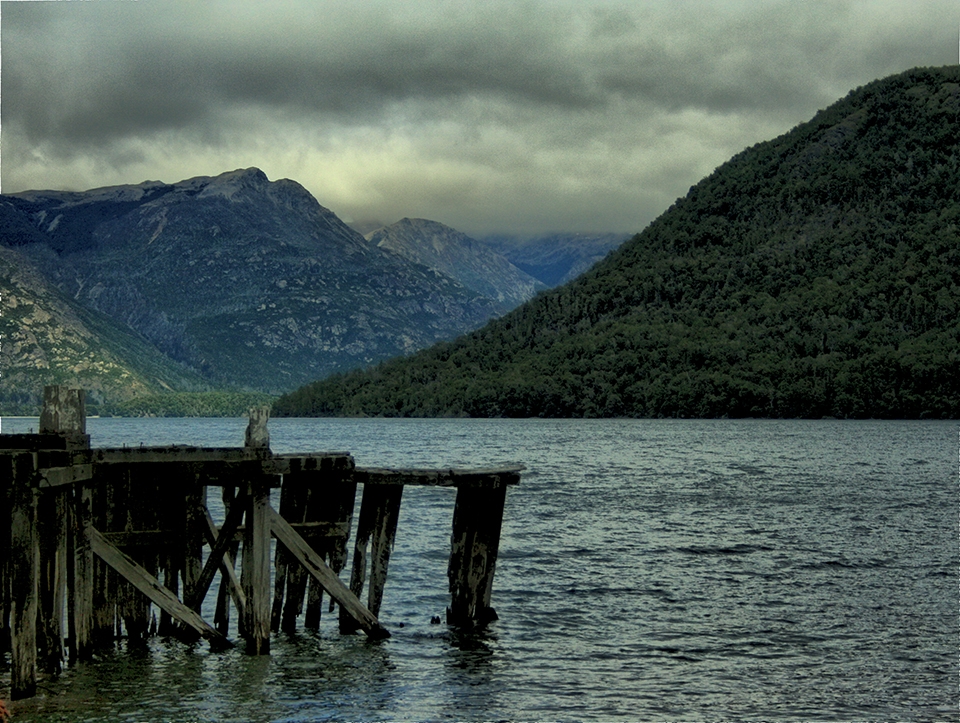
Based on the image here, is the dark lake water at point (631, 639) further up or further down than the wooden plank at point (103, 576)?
further down

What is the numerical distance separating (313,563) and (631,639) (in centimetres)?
818

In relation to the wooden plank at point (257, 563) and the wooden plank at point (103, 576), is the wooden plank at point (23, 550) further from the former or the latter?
the wooden plank at point (257, 563)

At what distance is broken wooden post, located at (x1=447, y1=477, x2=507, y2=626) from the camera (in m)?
24.5

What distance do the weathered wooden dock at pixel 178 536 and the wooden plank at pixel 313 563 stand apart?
0.03 meters

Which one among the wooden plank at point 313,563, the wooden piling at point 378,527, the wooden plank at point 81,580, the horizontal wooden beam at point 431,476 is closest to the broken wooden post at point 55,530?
the wooden plank at point 81,580

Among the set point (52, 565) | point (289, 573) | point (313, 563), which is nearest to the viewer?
point (52, 565)

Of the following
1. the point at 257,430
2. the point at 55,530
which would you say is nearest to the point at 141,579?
the point at 55,530

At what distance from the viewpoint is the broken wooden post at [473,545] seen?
80.4ft

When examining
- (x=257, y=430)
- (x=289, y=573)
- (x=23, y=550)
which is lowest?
(x=289, y=573)

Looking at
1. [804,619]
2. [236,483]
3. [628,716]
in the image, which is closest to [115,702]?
[236,483]

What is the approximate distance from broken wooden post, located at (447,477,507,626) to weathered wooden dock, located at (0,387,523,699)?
29 millimetres

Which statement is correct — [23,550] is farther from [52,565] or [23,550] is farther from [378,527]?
[378,527]

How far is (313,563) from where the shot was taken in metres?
22.3

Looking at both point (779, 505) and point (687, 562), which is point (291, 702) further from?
point (779, 505)
